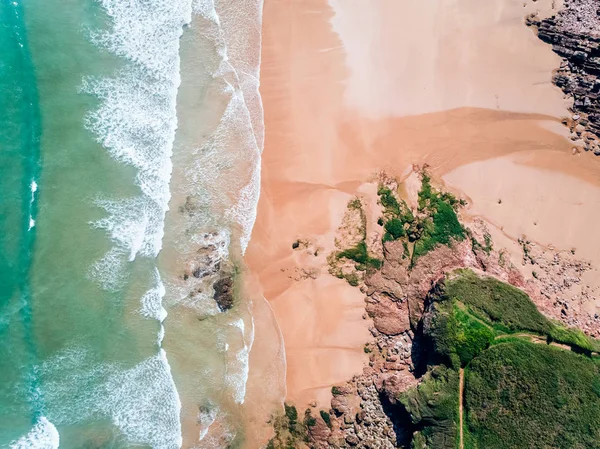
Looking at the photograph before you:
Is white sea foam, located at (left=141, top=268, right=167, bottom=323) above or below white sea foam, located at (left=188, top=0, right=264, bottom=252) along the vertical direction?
below

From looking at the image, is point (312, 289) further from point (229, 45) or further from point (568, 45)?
point (568, 45)

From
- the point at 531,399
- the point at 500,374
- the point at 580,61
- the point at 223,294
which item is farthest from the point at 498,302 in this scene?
the point at 580,61

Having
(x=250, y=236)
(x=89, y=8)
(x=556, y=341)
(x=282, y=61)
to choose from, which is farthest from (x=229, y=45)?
(x=556, y=341)

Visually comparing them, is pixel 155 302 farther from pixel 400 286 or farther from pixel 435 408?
pixel 435 408

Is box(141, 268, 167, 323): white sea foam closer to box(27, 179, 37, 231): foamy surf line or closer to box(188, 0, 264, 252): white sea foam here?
box(188, 0, 264, 252): white sea foam

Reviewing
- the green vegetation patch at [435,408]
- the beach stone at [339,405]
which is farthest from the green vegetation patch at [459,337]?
the beach stone at [339,405]

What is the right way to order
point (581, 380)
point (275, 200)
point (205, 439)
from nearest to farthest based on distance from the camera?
point (581, 380) < point (205, 439) < point (275, 200)

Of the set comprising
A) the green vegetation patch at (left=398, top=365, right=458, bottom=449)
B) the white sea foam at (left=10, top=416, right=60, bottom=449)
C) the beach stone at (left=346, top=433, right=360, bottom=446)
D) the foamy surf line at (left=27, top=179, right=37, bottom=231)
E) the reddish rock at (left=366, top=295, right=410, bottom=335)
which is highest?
the foamy surf line at (left=27, top=179, right=37, bottom=231)

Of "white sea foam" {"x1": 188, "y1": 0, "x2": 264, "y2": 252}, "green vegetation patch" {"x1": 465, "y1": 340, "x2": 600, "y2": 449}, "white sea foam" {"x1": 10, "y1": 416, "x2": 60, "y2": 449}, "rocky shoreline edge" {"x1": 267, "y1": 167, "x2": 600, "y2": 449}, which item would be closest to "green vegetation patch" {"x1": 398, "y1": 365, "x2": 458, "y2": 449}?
"rocky shoreline edge" {"x1": 267, "y1": 167, "x2": 600, "y2": 449}
